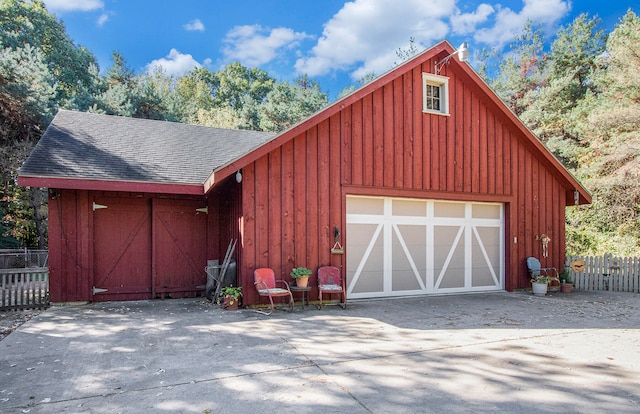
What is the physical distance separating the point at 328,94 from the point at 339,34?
13.8 feet

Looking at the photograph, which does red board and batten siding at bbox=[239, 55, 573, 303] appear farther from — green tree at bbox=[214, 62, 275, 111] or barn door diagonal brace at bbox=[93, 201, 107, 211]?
green tree at bbox=[214, 62, 275, 111]

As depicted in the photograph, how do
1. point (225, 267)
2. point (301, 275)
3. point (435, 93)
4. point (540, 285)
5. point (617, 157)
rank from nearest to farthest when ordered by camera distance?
1. point (301, 275)
2. point (225, 267)
3. point (540, 285)
4. point (435, 93)
5. point (617, 157)

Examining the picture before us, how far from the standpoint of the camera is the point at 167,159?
8102 mm

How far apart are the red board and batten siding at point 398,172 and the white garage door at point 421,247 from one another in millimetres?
262

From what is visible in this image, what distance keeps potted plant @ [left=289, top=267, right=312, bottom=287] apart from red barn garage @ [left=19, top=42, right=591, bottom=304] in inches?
10.7

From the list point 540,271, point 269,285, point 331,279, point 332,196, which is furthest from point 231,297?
point 540,271

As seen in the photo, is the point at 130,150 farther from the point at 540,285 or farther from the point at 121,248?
the point at 540,285

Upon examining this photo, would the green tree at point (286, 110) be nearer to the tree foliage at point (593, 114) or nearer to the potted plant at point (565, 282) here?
the tree foliage at point (593, 114)

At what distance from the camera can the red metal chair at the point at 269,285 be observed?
6.32m

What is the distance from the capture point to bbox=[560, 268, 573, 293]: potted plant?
9258 millimetres

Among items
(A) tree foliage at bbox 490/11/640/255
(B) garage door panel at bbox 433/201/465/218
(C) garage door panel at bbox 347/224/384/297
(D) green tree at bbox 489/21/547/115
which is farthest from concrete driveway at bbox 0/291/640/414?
(D) green tree at bbox 489/21/547/115

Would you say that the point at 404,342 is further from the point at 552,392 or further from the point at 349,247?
the point at 349,247

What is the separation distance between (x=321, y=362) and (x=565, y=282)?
801cm

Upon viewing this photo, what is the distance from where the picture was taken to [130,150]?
8188mm
